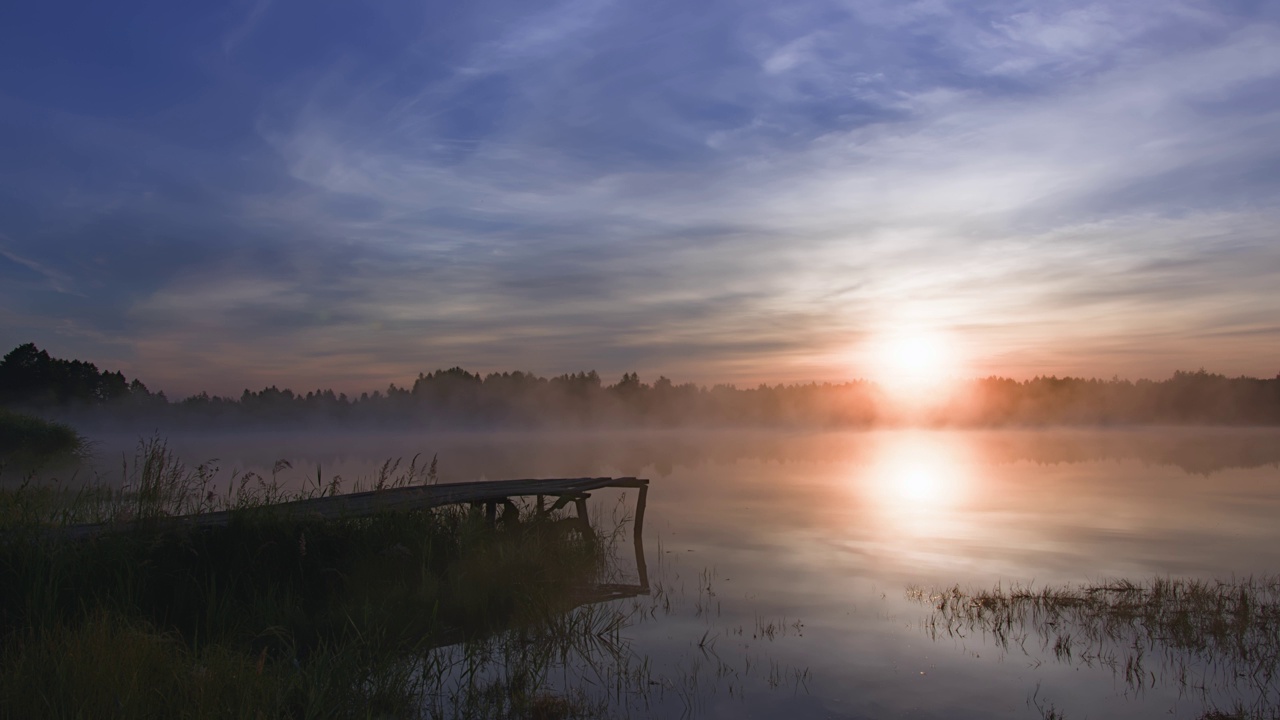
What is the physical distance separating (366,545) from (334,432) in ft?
323

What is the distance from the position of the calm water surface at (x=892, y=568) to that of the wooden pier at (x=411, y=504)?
102cm

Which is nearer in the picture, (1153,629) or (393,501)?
(1153,629)

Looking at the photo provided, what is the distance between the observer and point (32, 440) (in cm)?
2583

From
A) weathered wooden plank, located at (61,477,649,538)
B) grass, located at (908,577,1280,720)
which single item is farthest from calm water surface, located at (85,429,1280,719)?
weathered wooden plank, located at (61,477,649,538)

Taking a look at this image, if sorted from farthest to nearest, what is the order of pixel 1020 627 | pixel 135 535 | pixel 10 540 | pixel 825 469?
pixel 825 469, pixel 1020 627, pixel 135 535, pixel 10 540

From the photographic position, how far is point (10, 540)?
7.29m

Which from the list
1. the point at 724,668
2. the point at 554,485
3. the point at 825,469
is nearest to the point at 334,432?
the point at 825,469

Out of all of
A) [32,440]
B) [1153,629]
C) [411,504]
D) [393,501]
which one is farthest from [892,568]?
A: [32,440]

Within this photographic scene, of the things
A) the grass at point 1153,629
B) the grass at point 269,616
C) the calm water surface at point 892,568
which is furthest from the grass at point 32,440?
the grass at point 1153,629

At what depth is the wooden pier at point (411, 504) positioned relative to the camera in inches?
328

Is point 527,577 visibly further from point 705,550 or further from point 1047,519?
point 1047,519

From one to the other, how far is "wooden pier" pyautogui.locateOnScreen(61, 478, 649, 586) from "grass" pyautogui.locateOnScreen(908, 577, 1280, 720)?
4.41 meters

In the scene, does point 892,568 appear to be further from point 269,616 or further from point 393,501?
point 269,616

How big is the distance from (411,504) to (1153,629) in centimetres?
896
